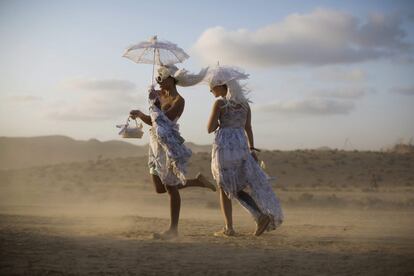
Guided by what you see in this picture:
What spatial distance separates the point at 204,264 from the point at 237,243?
1.57 meters

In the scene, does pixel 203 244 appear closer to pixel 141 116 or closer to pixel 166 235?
pixel 166 235

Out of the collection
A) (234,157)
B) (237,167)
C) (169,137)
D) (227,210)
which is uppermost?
(169,137)

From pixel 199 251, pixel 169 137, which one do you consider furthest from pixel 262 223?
pixel 169 137

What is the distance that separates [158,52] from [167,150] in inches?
67.4

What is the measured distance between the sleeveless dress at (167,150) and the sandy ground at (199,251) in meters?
0.93

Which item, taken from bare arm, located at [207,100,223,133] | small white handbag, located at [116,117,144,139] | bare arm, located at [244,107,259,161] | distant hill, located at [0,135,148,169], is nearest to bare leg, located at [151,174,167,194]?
small white handbag, located at [116,117,144,139]

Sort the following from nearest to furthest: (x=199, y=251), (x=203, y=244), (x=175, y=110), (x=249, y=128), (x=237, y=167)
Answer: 1. (x=199, y=251)
2. (x=203, y=244)
3. (x=175, y=110)
4. (x=237, y=167)
5. (x=249, y=128)

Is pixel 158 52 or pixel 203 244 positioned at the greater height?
pixel 158 52

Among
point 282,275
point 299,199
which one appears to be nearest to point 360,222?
point 282,275

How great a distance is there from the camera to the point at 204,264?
639cm

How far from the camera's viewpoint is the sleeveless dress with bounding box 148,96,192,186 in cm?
849

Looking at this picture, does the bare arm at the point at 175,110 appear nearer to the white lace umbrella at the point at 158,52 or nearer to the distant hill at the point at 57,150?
the white lace umbrella at the point at 158,52

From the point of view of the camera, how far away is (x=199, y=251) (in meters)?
7.14

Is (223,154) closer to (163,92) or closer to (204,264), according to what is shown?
(163,92)
